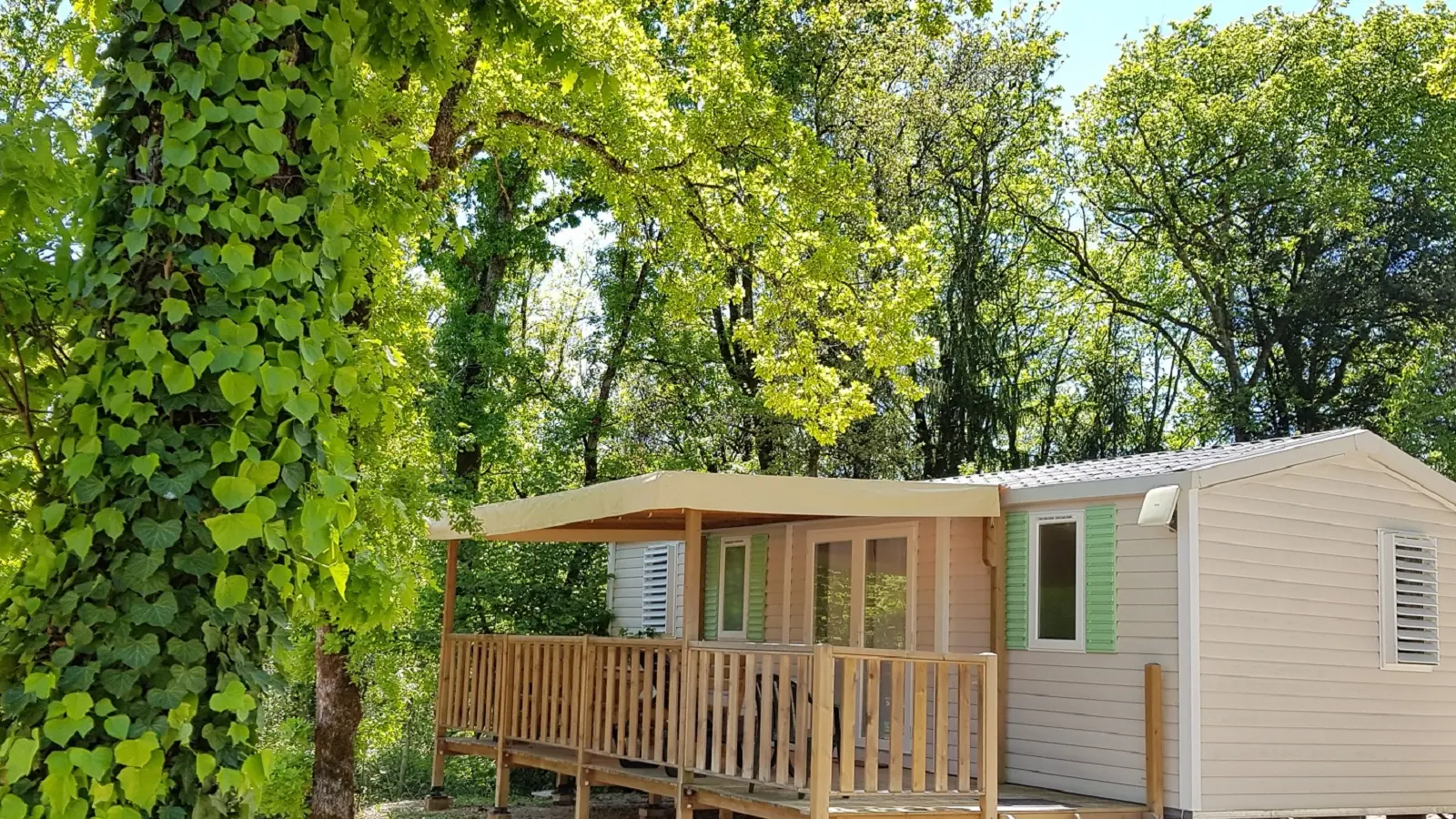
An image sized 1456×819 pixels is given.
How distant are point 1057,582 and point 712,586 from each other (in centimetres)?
482

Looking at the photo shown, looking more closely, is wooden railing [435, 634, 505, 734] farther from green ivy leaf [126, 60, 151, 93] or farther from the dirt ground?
green ivy leaf [126, 60, 151, 93]

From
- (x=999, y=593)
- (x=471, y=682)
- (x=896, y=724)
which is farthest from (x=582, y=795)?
(x=999, y=593)

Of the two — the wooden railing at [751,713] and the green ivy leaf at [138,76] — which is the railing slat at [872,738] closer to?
the wooden railing at [751,713]

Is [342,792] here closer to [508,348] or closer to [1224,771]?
[1224,771]

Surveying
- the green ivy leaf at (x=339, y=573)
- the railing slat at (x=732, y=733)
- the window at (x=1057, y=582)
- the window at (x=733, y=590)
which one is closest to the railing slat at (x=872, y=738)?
the railing slat at (x=732, y=733)

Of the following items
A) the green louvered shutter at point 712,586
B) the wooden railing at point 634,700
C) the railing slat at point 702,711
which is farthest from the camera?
the green louvered shutter at point 712,586

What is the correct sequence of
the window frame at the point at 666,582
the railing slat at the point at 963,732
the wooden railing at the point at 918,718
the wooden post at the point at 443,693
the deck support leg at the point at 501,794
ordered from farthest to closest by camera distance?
the window frame at the point at 666,582, the wooden post at the point at 443,693, the deck support leg at the point at 501,794, the railing slat at the point at 963,732, the wooden railing at the point at 918,718

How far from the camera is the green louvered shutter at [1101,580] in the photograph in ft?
30.0

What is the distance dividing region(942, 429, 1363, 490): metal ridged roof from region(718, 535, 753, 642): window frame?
261 centimetres

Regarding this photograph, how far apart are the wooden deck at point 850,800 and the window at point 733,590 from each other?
2.73 m

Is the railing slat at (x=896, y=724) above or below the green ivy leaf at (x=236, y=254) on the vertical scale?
below

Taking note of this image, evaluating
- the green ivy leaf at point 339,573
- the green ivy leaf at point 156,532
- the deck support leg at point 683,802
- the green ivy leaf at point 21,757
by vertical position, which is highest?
the green ivy leaf at point 156,532

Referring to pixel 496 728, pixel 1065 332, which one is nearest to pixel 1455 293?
pixel 1065 332

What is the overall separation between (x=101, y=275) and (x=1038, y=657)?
8.15 m
